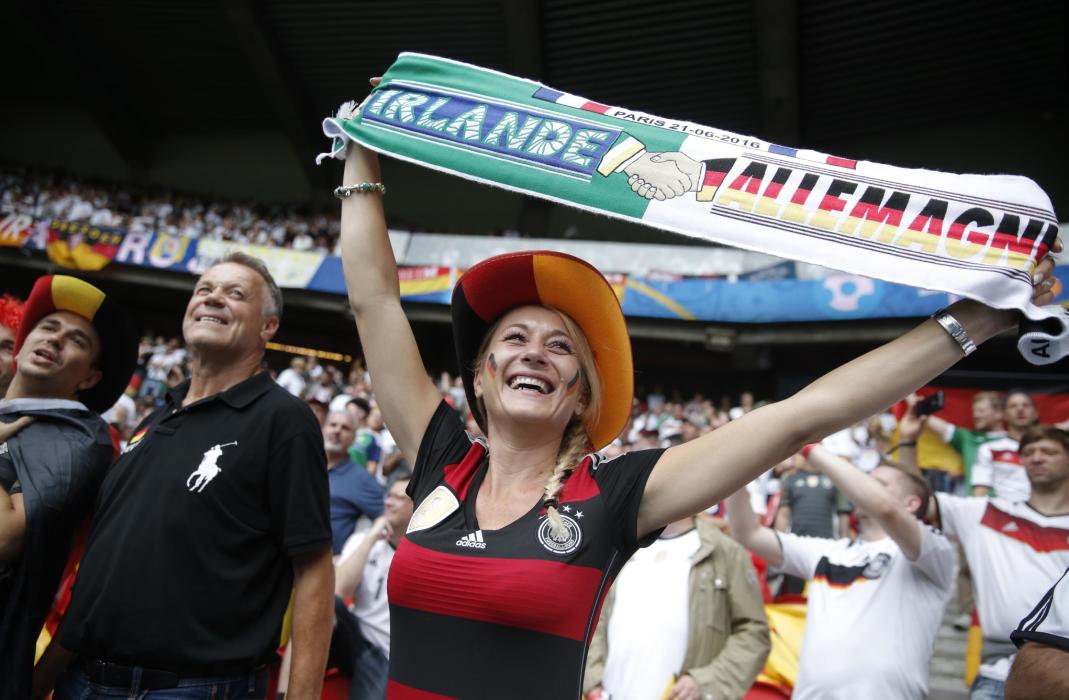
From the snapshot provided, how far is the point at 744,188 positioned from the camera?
5.75 feet

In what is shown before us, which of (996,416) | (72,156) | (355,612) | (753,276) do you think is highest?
(72,156)

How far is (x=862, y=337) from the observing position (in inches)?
564

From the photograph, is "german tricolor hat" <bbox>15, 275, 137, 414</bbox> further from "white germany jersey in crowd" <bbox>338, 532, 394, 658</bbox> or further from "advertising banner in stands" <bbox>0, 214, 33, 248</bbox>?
"advertising banner in stands" <bbox>0, 214, 33, 248</bbox>

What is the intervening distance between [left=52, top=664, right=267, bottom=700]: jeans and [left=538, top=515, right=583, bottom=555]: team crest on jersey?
1003 mm

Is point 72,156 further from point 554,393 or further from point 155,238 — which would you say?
point 554,393

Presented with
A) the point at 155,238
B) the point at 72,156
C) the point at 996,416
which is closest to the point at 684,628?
the point at 996,416

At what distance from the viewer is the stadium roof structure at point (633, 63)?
15328 millimetres

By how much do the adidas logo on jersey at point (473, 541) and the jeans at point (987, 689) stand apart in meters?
2.59

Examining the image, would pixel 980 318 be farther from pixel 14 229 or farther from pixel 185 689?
pixel 14 229

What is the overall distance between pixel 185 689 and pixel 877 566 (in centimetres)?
269

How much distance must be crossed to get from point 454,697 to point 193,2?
62.1 ft

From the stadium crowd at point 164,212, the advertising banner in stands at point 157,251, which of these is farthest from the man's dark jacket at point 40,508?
the advertising banner in stands at point 157,251

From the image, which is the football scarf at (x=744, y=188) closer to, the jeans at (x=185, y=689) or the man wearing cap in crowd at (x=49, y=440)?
the man wearing cap in crowd at (x=49, y=440)

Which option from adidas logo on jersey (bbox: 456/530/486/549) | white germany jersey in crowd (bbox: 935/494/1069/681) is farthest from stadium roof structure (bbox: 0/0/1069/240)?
adidas logo on jersey (bbox: 456/530/486/549)
